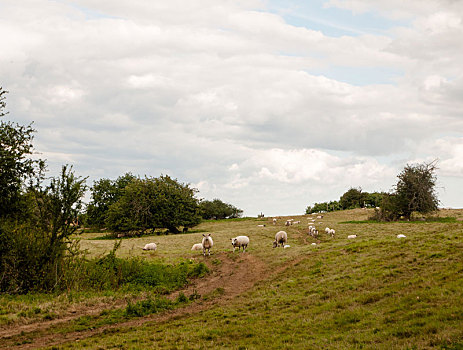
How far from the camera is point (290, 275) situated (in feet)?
73.3

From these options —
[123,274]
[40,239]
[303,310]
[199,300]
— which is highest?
[40,239]

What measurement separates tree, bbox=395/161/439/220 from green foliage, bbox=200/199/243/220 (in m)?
67.2

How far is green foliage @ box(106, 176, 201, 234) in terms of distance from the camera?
7400 cm

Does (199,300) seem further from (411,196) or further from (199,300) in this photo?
(411,196)

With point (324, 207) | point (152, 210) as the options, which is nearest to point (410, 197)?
point (152, 210)

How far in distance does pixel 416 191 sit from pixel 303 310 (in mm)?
55855

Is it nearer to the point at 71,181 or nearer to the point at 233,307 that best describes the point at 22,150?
the point at 71,181

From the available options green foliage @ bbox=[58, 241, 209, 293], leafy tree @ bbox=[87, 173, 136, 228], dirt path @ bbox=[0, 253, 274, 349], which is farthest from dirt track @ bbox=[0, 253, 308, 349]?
leafy tree @ bbox=[87, 173, 136, 228]

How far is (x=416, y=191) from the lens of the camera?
2494 inches

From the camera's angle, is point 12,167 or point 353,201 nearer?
point 12,167

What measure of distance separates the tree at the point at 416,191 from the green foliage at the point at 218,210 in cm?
6724

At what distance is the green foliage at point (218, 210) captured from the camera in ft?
404

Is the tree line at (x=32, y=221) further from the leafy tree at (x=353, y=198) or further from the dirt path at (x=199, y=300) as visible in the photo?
the leafy tree at (x=353, y=198)

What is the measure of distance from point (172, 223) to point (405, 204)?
1673 inches
